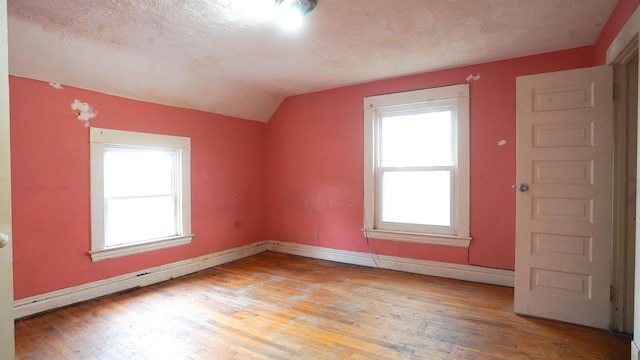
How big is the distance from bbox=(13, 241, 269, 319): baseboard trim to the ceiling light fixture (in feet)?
9.61

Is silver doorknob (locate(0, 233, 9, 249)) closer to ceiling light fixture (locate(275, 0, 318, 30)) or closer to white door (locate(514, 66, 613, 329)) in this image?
ceiling light fixture (locate(275, 0, 318, 30))

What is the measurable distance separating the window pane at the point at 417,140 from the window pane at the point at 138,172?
2.64 meters

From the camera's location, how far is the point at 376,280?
3.58 metres

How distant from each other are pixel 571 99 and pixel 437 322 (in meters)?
2.01

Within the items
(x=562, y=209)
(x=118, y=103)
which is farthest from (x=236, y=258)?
(x=562, y=209)

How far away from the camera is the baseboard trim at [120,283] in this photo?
2.72 metres

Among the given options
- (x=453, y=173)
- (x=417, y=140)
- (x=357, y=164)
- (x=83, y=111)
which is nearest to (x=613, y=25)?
(x=453, y=173)

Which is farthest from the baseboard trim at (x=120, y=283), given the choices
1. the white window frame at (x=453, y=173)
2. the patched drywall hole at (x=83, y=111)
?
the white window frame at (x=453, y=173)

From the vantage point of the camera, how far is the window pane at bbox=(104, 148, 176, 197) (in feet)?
10.9

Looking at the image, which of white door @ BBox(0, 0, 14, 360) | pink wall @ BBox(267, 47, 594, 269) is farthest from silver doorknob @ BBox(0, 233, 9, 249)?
pink wall @ BBox(267, 47, 594, 269)

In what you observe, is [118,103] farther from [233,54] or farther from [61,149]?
[233,54]

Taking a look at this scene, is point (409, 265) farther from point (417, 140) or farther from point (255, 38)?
point (255, 38)

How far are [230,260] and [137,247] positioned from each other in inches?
50.6

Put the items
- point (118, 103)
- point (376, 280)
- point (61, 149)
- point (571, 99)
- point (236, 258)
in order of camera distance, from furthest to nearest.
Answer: point (236, 258), point (376, 280), point (118, 103), point (61, 149), point (571, 99)
